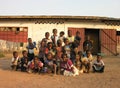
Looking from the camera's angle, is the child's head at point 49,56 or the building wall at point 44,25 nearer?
the child's head at point 49,56

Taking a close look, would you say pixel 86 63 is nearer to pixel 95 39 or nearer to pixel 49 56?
pixel 49 56

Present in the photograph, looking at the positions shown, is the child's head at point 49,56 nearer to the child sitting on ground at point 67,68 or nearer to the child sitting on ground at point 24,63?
the child sitting on ground at point 67,68

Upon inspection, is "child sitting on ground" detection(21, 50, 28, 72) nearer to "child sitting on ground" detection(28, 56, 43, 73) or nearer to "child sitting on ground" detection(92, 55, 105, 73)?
"child sitting on ground" detection(28, 56, 43, 73)

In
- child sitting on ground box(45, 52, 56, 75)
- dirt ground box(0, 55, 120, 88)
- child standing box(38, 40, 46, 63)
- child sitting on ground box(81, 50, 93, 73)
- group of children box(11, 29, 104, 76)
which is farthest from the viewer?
child standing box(38, 40, 46, 63)

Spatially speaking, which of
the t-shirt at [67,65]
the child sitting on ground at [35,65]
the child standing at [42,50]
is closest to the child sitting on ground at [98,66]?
the t-shirt at [67,65]

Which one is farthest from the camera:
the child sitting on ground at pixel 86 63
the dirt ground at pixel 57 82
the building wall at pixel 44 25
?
the building wall at pixel 44 25

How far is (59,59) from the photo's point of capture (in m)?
10.8

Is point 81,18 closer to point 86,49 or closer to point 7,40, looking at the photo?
point 7,40

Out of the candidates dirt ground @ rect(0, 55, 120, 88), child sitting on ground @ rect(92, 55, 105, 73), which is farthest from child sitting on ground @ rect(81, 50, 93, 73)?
dirt ground @ rect(0, 55, 120, 88)

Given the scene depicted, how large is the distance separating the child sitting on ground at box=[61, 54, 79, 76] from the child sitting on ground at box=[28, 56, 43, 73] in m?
0.80

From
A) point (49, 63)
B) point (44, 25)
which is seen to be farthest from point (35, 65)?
point (44, 25)

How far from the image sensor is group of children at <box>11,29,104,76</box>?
418 inches

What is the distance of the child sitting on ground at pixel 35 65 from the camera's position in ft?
35.4

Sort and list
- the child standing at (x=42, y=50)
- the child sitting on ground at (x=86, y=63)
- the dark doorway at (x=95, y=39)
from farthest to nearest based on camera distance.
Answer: the dark doorway at (x=95, y=39) → the child standing at (x=42, y=50) → the child sitting on ground at (x=86, y=63)
